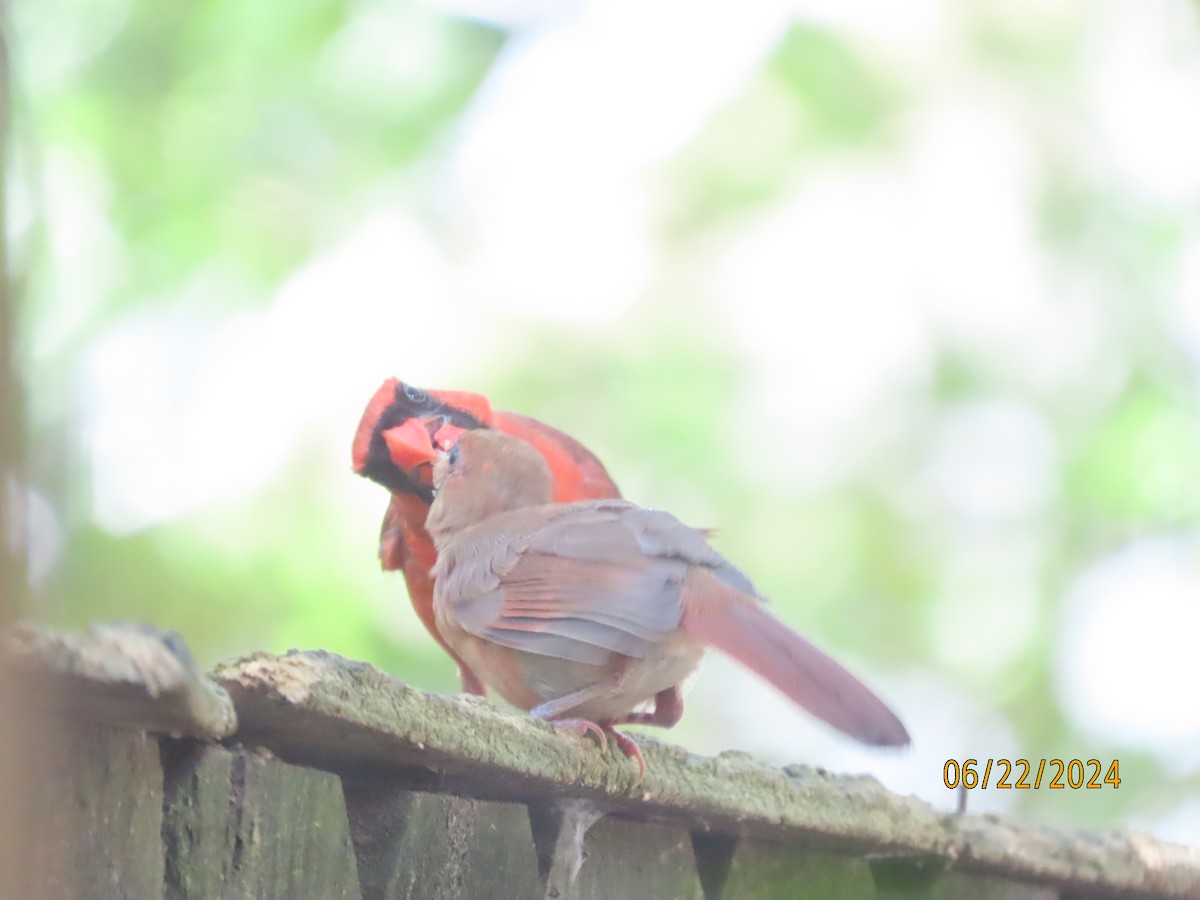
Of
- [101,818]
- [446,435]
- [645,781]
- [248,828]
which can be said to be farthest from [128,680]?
[446,435]

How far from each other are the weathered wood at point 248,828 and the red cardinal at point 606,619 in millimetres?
551

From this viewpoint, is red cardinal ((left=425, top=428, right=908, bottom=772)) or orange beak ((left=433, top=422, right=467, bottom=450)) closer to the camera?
red cardinal ((left=425, top=428, right=908, bottom=772))

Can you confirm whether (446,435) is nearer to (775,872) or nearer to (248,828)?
(775,872)

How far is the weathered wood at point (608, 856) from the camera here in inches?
73.6

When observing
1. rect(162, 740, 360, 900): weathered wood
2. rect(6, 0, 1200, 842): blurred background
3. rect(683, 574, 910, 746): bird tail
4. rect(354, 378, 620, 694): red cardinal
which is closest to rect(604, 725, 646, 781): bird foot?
rect(683, 574, 910, 746): bird tail

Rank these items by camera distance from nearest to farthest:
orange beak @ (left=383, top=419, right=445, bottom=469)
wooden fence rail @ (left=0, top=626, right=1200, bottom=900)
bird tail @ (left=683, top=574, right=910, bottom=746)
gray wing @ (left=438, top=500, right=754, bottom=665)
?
wooden fence rail @ (left=0, top=626, right=1200, bottom=900) → bird tail @ (left=683, top=574, right=910, bottom=746) → gray wing @ (left=438, top=500, right=754, bottom=665) → orange beak @ (left=383, top=419, right=445, bottom=469)

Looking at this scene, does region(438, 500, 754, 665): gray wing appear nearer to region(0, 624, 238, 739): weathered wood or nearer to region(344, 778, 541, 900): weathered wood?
region(344, 778, 541, 900): weathered wood

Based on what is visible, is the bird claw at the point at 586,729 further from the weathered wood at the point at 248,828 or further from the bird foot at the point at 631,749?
the weathered wood at the point at 248,828

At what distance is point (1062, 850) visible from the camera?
2.54 metres

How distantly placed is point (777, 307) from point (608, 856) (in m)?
5.97

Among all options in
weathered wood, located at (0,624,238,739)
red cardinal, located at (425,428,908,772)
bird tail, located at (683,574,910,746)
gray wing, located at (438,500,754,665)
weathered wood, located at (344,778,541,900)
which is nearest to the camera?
weathered wood, located at (0,624,238,739)

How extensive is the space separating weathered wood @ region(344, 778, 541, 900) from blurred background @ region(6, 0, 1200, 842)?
411 centimetres

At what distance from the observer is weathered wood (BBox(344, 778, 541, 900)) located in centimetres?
161

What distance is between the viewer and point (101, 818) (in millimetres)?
1246
